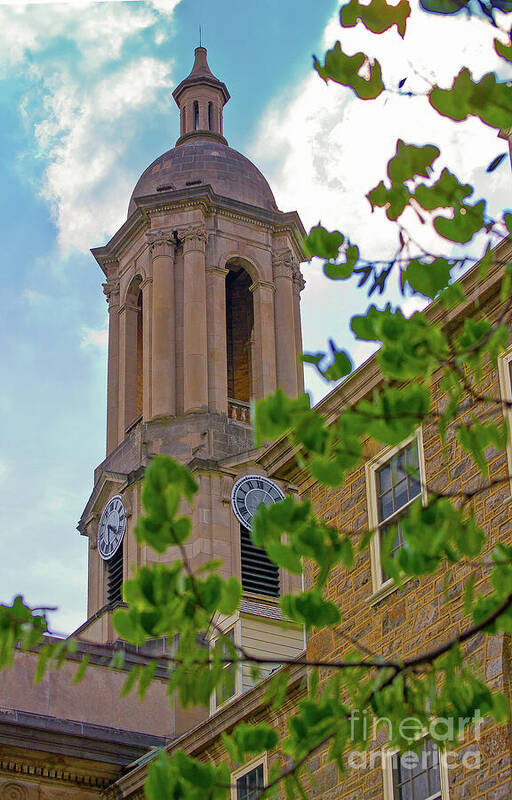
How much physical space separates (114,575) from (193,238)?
1058 centimetres

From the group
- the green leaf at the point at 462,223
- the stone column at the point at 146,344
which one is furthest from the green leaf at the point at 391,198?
the stone column at the point at 146,344

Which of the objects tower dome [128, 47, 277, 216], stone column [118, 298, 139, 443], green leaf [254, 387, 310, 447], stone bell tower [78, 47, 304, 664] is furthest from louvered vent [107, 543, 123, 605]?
green leaf [254, 387, 310, 447]

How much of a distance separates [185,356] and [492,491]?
27.9 metres

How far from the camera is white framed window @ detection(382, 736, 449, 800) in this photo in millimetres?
16289

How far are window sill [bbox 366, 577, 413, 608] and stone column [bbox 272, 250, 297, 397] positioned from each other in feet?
87.9

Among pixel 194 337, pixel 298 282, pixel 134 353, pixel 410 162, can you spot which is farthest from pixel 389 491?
pixel 298 282

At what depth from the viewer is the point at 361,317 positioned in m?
8.56

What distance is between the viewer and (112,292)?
49.4 metres

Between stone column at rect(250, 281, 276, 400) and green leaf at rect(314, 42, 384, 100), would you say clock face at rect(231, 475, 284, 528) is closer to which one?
stone column at rect(250, 281, 276, 400)

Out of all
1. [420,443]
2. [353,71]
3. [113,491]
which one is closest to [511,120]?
[353,71]

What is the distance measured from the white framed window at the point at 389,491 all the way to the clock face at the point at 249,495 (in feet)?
69.7

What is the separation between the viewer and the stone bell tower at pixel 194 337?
41594 millimetres

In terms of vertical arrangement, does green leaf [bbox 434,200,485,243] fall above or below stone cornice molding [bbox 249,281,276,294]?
below

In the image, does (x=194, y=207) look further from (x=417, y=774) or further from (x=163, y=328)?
(x=417, y=774)
